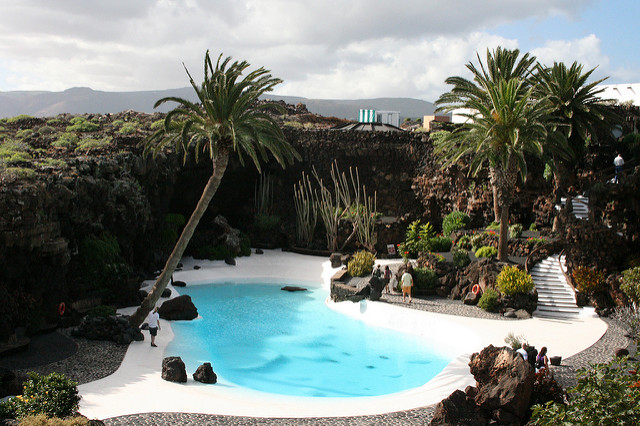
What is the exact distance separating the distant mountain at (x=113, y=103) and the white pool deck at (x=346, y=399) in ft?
212

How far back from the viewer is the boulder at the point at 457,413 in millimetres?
10408

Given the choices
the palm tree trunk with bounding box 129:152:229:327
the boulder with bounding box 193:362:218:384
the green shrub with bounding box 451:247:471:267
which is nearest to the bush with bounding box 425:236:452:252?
the green shrub with bounding box 451:247:471:267

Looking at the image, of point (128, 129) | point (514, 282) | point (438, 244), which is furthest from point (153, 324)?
point (128, 129)

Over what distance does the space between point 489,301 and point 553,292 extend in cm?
247

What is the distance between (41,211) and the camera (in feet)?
54.4

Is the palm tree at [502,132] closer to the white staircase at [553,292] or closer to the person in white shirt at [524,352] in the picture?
the white staircase at [553,292]

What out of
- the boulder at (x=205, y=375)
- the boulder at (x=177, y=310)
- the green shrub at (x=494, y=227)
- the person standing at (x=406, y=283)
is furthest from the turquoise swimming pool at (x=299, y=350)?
the green shrub at (x=494, y=227)

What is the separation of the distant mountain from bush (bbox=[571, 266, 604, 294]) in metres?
64.4

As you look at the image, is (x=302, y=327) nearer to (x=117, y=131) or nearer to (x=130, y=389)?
(x=130, y=389)

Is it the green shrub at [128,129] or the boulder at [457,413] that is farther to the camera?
the green shrub at [128,129]

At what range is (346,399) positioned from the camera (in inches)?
516

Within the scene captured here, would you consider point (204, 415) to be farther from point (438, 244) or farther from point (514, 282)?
point (438, 244)

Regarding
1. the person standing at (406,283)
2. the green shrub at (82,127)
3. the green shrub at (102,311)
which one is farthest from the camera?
the green shrub at (82,127)

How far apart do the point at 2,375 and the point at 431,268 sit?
1474 centimetres
